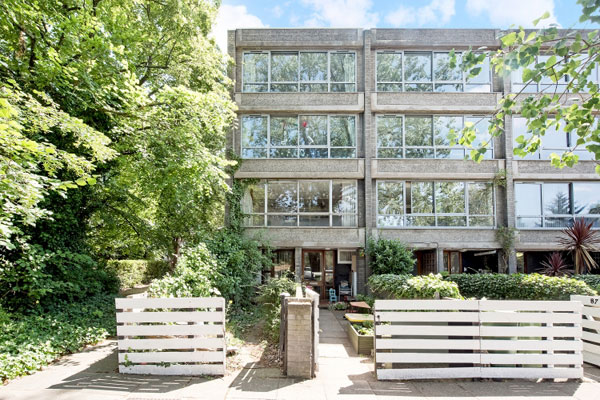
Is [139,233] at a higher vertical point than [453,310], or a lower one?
higher

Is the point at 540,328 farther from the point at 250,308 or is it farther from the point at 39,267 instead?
A: the point at 39,267

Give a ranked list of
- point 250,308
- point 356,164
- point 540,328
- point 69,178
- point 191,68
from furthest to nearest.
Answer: point 356,164 → point 191,68 → point 250,308 → point 69,178 → point 540,328

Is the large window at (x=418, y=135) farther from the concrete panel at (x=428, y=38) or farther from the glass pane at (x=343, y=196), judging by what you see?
the concrete panel at (x=428, y=38)

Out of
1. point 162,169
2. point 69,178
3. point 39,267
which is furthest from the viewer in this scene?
point 162,169

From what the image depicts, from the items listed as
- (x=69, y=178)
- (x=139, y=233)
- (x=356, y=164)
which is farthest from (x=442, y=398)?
(x=139, y=233)

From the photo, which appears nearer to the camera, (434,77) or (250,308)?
(250,308)

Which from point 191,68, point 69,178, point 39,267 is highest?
point 191,68

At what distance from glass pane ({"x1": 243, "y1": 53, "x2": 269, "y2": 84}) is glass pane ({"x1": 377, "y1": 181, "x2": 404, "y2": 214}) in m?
6.65

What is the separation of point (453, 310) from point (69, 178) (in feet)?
29.2

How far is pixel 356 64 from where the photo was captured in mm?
13953

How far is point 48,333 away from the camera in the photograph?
6297 mm

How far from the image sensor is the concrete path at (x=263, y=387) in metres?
4.39

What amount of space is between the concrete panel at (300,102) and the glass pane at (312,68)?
0.82 metres

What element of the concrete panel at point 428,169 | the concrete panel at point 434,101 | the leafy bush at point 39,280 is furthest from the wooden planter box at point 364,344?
the concrete panel at point 434,101
